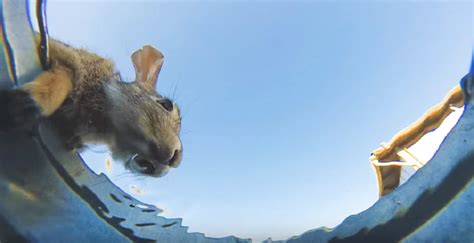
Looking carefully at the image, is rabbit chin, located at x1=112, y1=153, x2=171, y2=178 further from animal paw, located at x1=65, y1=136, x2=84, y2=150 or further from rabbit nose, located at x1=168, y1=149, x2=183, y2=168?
animal paw, located at x1=65, y1=136, x2=84, y2=150

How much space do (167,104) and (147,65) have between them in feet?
→ 0.59

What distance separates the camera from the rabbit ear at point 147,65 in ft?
5.75

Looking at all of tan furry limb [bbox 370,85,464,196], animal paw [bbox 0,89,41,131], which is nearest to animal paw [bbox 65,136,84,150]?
animal paw [bbox 0,89,41,131]

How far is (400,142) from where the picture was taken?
2262 mm

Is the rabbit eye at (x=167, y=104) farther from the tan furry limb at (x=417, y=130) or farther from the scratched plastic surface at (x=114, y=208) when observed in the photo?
the tan furry limb at (x=417, y=130)

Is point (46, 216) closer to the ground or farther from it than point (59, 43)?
closer to the ground

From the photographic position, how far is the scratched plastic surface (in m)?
1.16

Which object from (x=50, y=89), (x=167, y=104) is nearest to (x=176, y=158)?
(x=167, y=104)

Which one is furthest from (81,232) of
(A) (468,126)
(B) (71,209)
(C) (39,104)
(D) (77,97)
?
(A) (468,126)

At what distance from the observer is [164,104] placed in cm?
178

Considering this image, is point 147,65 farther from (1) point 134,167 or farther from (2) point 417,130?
(2) point 417,130

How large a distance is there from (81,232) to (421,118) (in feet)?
4.95

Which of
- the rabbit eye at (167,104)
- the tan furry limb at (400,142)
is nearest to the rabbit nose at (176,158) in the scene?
the rabbit eye at (167,104)

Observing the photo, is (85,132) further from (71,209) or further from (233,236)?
(233,236)
